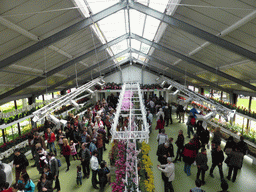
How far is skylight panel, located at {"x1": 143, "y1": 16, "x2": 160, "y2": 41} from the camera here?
25.3 feet

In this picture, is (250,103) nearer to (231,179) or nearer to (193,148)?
(231,179)

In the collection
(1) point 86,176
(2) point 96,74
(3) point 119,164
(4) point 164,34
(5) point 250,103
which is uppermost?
(4) point 164,34

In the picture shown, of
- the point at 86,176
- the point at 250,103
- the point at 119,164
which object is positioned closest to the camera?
the point at 119,164

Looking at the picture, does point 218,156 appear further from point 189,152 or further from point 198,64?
point 198,64

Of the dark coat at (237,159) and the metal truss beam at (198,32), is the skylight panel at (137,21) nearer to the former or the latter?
the metal truss beam at (198,32)

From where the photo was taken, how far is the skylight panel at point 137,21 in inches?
294

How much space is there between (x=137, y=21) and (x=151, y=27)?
0.77m

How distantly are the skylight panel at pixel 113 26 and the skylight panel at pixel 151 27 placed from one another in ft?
4.11

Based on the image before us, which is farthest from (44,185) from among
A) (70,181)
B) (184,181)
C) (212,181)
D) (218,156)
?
(212,181)

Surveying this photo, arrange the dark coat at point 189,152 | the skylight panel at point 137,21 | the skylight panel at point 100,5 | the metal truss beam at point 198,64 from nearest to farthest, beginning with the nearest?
the dark coat at point 189,152 < the skylight panel at point 100,5 < the skylight panel at point 137,21 < the metal truss beam at point 198,64

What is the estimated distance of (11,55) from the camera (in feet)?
18.0

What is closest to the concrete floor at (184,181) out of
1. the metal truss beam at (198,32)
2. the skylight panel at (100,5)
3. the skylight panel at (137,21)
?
the metal truss beam at (198,32)

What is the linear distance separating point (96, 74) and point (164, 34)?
460 inches

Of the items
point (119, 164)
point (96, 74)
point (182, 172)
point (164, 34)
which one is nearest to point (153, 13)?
point (164, 34)
